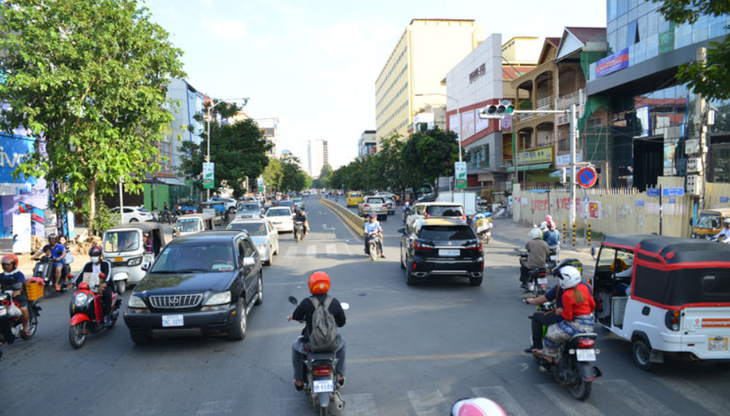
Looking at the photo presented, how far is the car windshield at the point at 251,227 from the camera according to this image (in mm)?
16525

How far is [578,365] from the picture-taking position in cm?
542

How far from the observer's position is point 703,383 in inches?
230

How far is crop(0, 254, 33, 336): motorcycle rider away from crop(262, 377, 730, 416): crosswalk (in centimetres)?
517

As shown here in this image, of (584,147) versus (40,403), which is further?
(584,147)

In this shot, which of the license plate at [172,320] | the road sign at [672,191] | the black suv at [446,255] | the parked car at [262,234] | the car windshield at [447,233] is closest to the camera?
the license plate at [172,320]

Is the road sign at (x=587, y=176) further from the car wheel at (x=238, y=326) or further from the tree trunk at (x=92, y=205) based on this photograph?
the tree trunk at (x=92, y=205)

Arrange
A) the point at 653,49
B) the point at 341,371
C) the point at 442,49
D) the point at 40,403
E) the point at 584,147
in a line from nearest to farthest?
the point at 341,371 → the point at 40,403 → the point at 653,49 → the point at 584,147 → the point at 442,49

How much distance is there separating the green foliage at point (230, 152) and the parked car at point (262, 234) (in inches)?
1004

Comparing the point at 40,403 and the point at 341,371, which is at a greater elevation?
the point at 341,371

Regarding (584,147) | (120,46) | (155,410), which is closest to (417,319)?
(155,410)

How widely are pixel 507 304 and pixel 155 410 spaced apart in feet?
23.4

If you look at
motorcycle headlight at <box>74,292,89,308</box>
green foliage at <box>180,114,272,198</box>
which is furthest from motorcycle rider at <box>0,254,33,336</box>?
green foliage at <box>180,114,272,198</box>

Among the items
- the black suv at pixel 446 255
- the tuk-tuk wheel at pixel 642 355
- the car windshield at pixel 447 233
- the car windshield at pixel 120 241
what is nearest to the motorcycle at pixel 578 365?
the tuk-tuk wheel at pixel 642 355

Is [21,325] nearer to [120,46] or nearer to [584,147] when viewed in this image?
[120,46]
